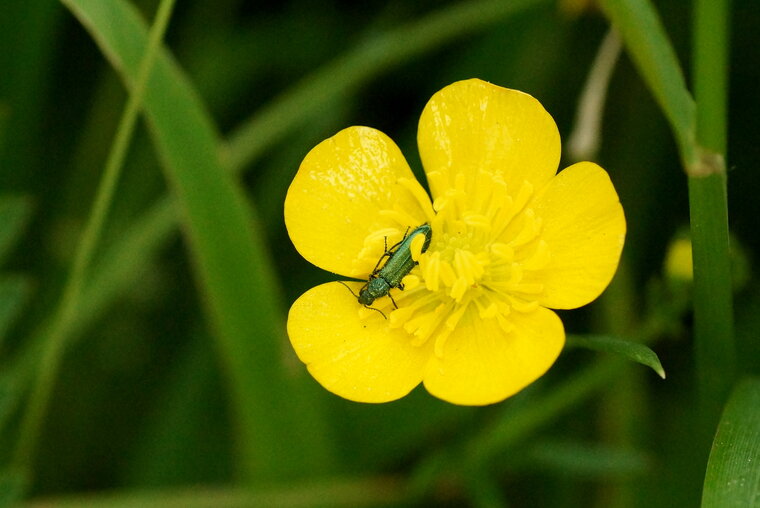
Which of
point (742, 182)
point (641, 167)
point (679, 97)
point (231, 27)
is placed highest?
point (231, 27)

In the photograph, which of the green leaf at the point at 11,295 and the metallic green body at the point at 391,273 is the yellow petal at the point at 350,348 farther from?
the green leaf at the point at 11,295

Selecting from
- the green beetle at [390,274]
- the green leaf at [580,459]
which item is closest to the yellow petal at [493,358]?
the green beetle at [390,274]

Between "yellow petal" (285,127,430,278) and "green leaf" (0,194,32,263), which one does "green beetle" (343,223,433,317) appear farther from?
"green leaf" (0,194,32,263)

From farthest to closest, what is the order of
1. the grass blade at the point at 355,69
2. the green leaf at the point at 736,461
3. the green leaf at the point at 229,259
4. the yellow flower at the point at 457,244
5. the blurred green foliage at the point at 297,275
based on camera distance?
the grass blade at the point at 355,69 < the blurred green foliage at the point at 297,275 < the green leaf at the point at 229,259 < the yellow flower at the point at 457,244 < the green leaf at the point at 736,461

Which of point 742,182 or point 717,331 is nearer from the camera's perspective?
point 717,331

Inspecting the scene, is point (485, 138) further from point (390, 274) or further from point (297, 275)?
point (297, 275)

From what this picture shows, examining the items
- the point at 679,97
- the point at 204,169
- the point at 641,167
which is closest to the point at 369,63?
the point at 204,169

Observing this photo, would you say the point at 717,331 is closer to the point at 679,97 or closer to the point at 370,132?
the point at 679,97
